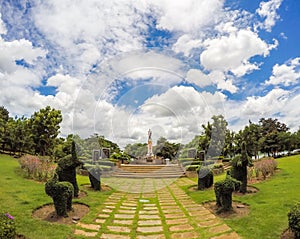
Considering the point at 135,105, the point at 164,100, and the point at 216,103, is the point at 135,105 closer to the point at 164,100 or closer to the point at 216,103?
the point at 164,100

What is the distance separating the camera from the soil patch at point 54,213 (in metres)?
5.39

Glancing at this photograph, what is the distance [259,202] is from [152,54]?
749 centimetres

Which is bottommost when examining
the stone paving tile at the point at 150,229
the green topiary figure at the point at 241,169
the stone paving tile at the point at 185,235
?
the stone paving tile at the point at 185,235

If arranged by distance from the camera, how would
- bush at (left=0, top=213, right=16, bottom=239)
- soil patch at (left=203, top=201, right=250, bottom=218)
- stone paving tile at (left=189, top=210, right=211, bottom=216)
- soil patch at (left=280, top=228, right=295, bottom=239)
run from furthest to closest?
stone paving tile at (left=189, top=210, right=211, bottom=216)
soil patch at (left=203, top=201, right=250, bottom=218)
soil patch at (left=280, top=228, right=295, bottom=239)
bush at (left=0, top=213, right=16, bottom=239)

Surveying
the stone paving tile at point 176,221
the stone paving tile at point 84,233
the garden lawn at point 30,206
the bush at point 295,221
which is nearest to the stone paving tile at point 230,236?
the bush at point 295,221

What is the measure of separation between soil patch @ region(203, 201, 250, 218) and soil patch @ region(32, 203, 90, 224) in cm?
355

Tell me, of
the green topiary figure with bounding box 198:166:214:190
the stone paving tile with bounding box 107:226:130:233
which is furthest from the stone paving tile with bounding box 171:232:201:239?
the green topiary figure with bounding box 198:166:214:190

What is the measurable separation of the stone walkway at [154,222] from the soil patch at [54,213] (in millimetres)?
416

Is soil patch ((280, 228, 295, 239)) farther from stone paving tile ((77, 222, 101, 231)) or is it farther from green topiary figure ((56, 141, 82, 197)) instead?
green topiary figure ((56, 141, 82, 197))

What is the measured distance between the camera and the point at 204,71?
10445 millimetres

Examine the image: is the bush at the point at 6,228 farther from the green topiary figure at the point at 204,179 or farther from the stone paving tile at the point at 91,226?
the green topiary figure at the point at 204,179

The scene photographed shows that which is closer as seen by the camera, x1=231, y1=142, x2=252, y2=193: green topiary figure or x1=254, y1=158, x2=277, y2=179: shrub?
x1=231, y1=142, x2=252, y2=193: green topiary figure

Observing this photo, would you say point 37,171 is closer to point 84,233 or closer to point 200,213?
point 84,233

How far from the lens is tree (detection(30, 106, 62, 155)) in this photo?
2262cm
